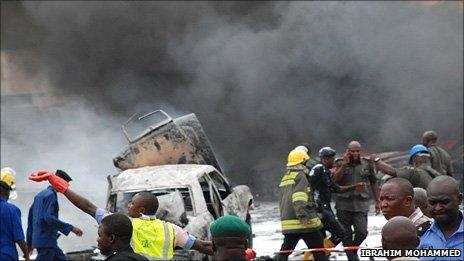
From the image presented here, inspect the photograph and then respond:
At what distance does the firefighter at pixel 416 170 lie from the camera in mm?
6207

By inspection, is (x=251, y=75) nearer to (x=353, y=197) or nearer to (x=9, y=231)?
(x=353, y=197)

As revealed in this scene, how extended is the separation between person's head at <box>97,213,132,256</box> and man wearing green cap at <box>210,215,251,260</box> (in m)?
0.64

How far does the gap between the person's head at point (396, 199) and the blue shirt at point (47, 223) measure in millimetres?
4379

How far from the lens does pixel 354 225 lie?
8320 millimetres

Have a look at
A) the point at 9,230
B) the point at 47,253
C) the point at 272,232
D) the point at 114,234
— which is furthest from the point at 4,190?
the point at 272,232

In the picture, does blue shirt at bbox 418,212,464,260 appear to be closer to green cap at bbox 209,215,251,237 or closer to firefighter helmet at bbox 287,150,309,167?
green cap at bbox 209,215,251,237

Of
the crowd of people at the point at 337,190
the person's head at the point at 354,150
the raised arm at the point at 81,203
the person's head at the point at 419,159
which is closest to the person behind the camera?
the raised arm at the point at 81,203

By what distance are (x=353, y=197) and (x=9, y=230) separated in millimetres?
3781

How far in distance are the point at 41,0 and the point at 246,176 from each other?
24.9 ft

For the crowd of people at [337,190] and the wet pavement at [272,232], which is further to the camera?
the wet pavement at [272,232]

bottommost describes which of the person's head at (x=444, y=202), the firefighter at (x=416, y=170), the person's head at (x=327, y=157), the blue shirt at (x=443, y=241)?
the blue shirt at (x=443, y=241)

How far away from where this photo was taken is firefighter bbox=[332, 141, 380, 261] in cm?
824

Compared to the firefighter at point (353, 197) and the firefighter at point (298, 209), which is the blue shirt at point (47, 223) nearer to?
the firefighter at point (298, 209)

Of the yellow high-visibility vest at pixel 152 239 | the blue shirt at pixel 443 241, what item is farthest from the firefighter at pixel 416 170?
the blue shirt at pixel 443 241
